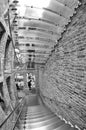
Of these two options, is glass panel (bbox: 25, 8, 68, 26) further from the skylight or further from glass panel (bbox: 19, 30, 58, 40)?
glass panel (bbox: 19, 30, 58, 40)

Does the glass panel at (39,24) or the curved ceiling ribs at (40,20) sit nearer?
the curved ceiling ribs at (40,20)

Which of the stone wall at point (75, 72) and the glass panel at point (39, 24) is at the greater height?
the glass panel at point (39, 24)

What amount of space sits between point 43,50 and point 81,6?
15.5 feet

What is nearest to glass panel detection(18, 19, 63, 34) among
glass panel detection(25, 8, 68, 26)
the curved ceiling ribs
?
the curved ceiling ribs

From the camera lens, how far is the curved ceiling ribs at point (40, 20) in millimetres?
4391

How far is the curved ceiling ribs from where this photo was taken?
439cm

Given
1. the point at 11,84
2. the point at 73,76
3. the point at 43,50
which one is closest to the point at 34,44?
the point at 43,50

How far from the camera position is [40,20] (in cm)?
549

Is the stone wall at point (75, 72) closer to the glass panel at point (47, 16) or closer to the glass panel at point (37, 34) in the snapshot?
the glass panel at point (47, 16)

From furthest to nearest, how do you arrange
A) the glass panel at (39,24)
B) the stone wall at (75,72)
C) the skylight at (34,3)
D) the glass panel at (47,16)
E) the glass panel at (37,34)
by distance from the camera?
the glass panel at (37,34) < the glass panel at (39,24) < the glass panel at (47,16) < the skylight at (34,3) < the stone wall at (75,72)

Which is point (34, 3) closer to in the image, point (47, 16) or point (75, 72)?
point (47, 16)

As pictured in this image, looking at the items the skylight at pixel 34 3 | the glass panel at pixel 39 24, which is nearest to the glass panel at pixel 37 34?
the glass panel at pixel 39 24

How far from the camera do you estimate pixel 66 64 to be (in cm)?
465

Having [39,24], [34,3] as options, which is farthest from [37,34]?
[34,3]
